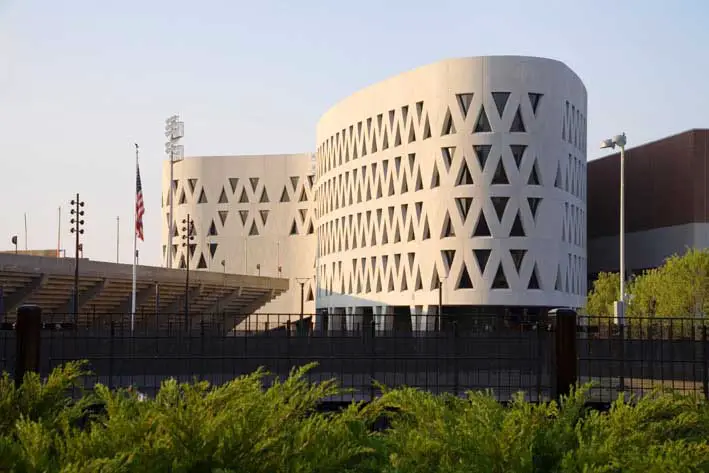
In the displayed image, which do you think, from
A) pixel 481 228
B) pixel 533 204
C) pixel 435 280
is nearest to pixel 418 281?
pixel 435 280

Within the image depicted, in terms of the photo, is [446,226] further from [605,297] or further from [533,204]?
[605,297]

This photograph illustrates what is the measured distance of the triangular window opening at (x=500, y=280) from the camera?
2832 inches

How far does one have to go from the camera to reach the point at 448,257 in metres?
73.8

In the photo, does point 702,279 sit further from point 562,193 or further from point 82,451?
point 82,451

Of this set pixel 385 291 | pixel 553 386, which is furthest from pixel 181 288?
pixel 553 386

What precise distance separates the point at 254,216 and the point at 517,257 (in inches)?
1920

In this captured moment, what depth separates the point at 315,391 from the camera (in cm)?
799

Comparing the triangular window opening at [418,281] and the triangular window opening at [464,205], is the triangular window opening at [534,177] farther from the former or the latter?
the triangular window opening at [418,281]

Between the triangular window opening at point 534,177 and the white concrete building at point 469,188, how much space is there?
97mm

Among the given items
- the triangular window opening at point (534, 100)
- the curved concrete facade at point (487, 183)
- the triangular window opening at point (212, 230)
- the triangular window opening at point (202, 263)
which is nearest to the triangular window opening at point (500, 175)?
the curved concrete facade at point (487, 183)

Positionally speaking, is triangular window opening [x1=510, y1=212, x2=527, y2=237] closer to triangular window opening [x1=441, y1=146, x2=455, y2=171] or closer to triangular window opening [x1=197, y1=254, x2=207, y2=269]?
triangular window opening [x1=441, y1=146, x2=455, y2=171]

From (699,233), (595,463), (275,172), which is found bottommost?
(595,463)

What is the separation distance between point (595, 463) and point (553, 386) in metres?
5.79

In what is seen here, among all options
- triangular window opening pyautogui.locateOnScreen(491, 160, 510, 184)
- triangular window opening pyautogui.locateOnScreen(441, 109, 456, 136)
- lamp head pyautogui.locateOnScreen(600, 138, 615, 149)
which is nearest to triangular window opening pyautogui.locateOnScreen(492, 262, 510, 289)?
triangular window opening pyautogui.locateOnScreen(491, 160, 510, 184)
